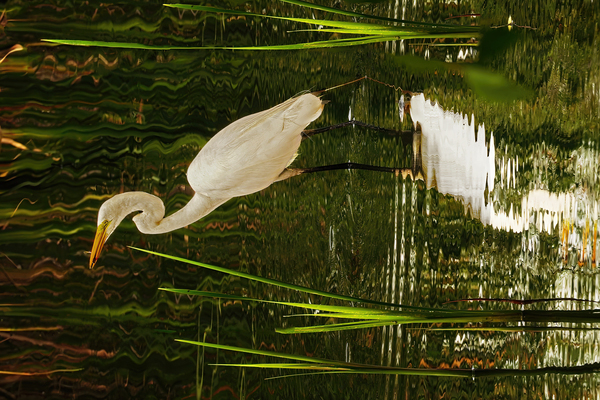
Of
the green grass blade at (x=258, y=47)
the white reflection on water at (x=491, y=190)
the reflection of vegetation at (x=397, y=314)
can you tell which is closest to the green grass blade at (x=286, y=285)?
the reflection of vegetation at (x=397, y=314)

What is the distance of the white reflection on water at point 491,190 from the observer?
559 millimetres

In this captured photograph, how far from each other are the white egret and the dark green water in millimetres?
17

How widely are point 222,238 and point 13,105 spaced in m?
0.34

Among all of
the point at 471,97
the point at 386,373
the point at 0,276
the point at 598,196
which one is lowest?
the point at 386,373

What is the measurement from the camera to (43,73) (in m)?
0.54

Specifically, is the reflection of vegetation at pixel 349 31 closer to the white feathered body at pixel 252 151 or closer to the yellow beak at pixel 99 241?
the white feathered body at pixel 252 151

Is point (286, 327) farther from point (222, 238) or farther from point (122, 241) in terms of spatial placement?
point (122, 241)

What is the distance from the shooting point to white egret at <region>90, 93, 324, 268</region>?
0.52m

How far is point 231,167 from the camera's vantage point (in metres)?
0.52

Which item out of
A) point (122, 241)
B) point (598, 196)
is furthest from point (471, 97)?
point (122, 241)

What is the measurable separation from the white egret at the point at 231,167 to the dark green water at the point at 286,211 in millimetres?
17

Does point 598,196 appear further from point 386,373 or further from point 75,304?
point 75,304

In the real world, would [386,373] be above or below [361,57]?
below

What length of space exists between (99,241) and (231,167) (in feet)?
0.69
